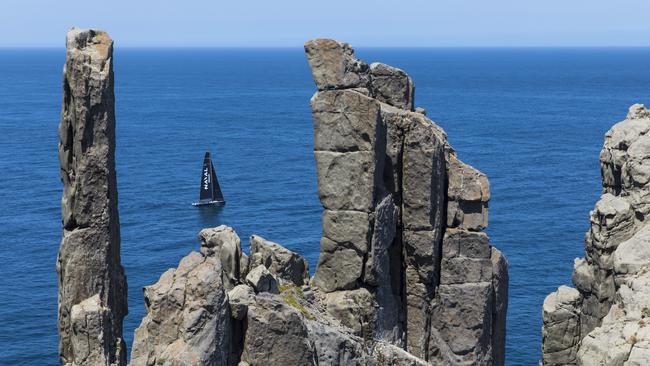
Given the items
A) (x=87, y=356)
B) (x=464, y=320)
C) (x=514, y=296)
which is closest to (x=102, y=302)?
(x=87, y=356)

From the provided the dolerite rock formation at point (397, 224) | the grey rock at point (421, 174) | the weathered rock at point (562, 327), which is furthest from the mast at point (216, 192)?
the grey rock at point (421, 174)

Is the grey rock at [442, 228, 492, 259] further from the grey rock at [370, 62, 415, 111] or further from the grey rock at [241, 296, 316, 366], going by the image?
the grey rock at [241, 296, 316, 366]

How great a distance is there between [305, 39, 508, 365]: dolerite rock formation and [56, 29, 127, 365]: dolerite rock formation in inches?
459

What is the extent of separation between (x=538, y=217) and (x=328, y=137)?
117705mm

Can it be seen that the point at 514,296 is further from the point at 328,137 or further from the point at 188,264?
the point at 188,264

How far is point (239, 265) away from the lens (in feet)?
149

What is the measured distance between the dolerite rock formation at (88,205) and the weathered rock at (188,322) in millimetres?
5391

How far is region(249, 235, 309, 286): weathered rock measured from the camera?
4884 centimetres

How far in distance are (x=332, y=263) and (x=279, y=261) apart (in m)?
2.72

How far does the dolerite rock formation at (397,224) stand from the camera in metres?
48.8

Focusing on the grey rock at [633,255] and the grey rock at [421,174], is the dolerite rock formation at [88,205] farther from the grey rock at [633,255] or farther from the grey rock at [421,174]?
the grey rock at [633,255]

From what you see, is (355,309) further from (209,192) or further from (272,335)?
(209,192)

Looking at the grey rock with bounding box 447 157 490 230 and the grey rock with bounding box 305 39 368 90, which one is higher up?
the grey rock with bounding box 305 39 368 90

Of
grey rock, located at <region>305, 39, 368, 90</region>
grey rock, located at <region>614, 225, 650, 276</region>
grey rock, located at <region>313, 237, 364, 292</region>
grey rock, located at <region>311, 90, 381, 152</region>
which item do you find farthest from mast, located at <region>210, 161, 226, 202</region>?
grey rock, located at <region>614, 225, 650, 276</region>
